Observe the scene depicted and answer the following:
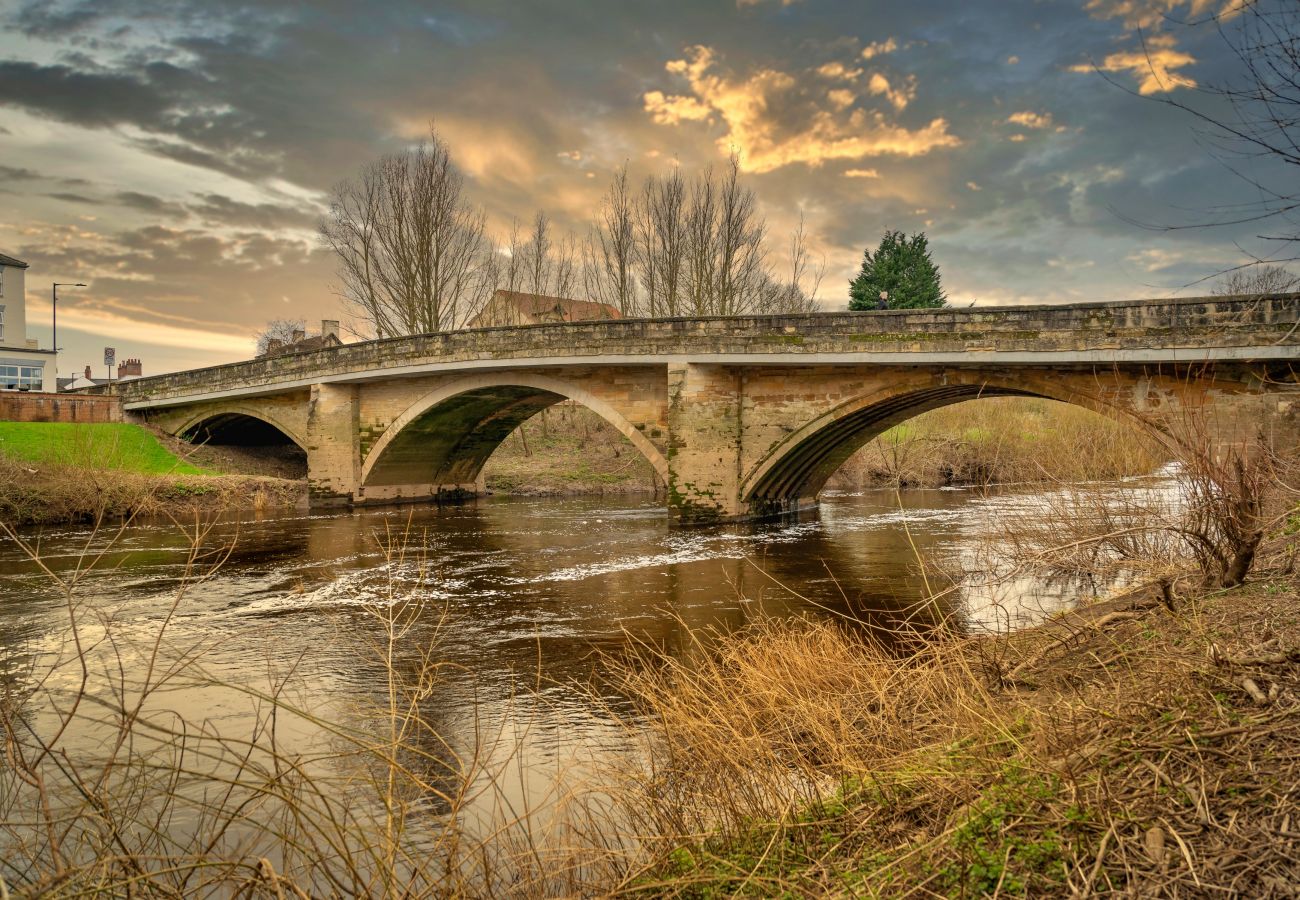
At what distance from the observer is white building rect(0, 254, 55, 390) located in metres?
43.7

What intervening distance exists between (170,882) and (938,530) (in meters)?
13.6

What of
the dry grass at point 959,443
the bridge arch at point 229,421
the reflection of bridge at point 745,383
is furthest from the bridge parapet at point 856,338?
the dry grass at point 959,443

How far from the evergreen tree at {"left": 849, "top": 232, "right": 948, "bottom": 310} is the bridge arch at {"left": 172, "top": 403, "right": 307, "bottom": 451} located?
2659 cm

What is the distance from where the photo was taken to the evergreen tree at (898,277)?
4038 centimetres

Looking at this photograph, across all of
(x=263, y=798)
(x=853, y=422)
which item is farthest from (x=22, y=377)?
(x=263, y=798)

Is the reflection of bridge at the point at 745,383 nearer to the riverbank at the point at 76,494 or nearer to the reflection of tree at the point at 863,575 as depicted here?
the reflection of tree at the point at 863,575

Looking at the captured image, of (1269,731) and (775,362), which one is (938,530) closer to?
(775,362)

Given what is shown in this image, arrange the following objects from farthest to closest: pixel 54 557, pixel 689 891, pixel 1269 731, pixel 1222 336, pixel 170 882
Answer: pixel 54 557
pixel 1222 336
pixel 170 882
pixel 689 891
pixel 1269 731

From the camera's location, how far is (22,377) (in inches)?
1738

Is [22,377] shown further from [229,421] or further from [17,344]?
[229,421]

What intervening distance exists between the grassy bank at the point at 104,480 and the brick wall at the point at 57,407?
1202 mm

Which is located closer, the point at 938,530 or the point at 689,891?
the point at 689,891

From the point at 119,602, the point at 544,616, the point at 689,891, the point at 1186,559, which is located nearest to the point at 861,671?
the point at 689,891

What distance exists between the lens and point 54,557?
12.6m
